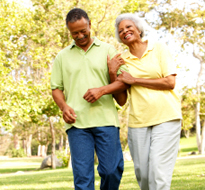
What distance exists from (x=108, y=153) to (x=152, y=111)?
0.64 metres

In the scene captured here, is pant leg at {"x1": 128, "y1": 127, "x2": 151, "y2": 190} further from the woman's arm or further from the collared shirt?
the woman's arm

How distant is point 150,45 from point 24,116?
1180cm

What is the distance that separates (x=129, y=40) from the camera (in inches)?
154

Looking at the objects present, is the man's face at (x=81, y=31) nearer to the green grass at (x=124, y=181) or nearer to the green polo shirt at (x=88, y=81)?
the green polo shirt at (x=88, y=81)

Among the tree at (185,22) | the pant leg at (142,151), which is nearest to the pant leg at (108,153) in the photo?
the pant leg at (142,151)

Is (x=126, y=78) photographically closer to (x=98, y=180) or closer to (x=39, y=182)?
(x=98, y=180)

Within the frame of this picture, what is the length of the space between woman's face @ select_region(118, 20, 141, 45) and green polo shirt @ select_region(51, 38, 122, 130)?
9.9 inches

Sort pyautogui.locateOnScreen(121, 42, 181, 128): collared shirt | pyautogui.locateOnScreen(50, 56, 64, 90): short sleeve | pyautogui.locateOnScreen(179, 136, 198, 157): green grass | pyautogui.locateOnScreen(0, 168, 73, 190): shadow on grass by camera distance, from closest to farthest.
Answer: pyautogui.locateOnScreen(121, 42, 181, 128): collared shirt
pyautogui.locateOnScreen(50, 56, 64, 90): short sleeve
pyautogui.locateOnScreen(0, 168, 73, 190): shadow on grass
pyautogui.locateOnScreen(179, 136, 198, 157): green grass

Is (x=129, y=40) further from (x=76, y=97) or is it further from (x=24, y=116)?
(x=24, y=116)

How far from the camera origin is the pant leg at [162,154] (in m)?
3.56

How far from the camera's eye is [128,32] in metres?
3.93

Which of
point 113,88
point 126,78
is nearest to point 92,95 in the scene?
point 113,88

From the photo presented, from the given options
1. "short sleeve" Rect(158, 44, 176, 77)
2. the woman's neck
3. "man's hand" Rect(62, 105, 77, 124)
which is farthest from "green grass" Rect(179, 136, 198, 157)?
"man's hand" Rect(62, 105, 77, 124)

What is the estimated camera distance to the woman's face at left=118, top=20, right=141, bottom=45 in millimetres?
3924
